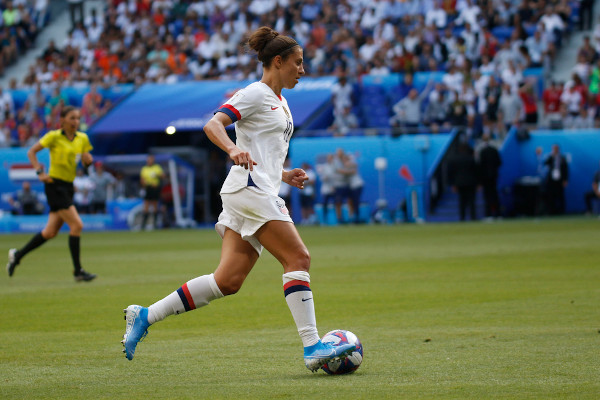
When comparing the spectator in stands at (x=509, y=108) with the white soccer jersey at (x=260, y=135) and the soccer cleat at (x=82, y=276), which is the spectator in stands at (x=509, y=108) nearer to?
the soccer cleat at (x=82, y=276)

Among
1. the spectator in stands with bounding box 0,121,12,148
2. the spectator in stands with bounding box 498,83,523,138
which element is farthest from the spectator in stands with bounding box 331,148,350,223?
the spectator in stands with bounding box 0,121,12,148

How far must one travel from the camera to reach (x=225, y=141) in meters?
6.33

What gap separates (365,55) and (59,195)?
776 inches

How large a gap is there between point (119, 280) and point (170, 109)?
1992 cm

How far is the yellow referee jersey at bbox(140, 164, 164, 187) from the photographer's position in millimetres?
30141

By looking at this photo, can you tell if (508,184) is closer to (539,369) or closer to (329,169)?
(329,169)

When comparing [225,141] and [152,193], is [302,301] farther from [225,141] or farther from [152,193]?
[152,193]

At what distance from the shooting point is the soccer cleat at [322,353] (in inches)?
253

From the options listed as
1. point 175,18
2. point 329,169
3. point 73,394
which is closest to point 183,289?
point 73,394

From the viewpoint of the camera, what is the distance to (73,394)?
5.90m

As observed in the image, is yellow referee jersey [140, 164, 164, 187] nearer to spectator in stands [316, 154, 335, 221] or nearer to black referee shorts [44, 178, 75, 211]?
spectator in stands [316, 154, 335, 221]

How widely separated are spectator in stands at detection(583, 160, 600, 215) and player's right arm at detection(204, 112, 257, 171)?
22518 mm

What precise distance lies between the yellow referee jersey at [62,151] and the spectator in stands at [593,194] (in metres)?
17.5

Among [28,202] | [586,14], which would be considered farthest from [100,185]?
[586,14]
